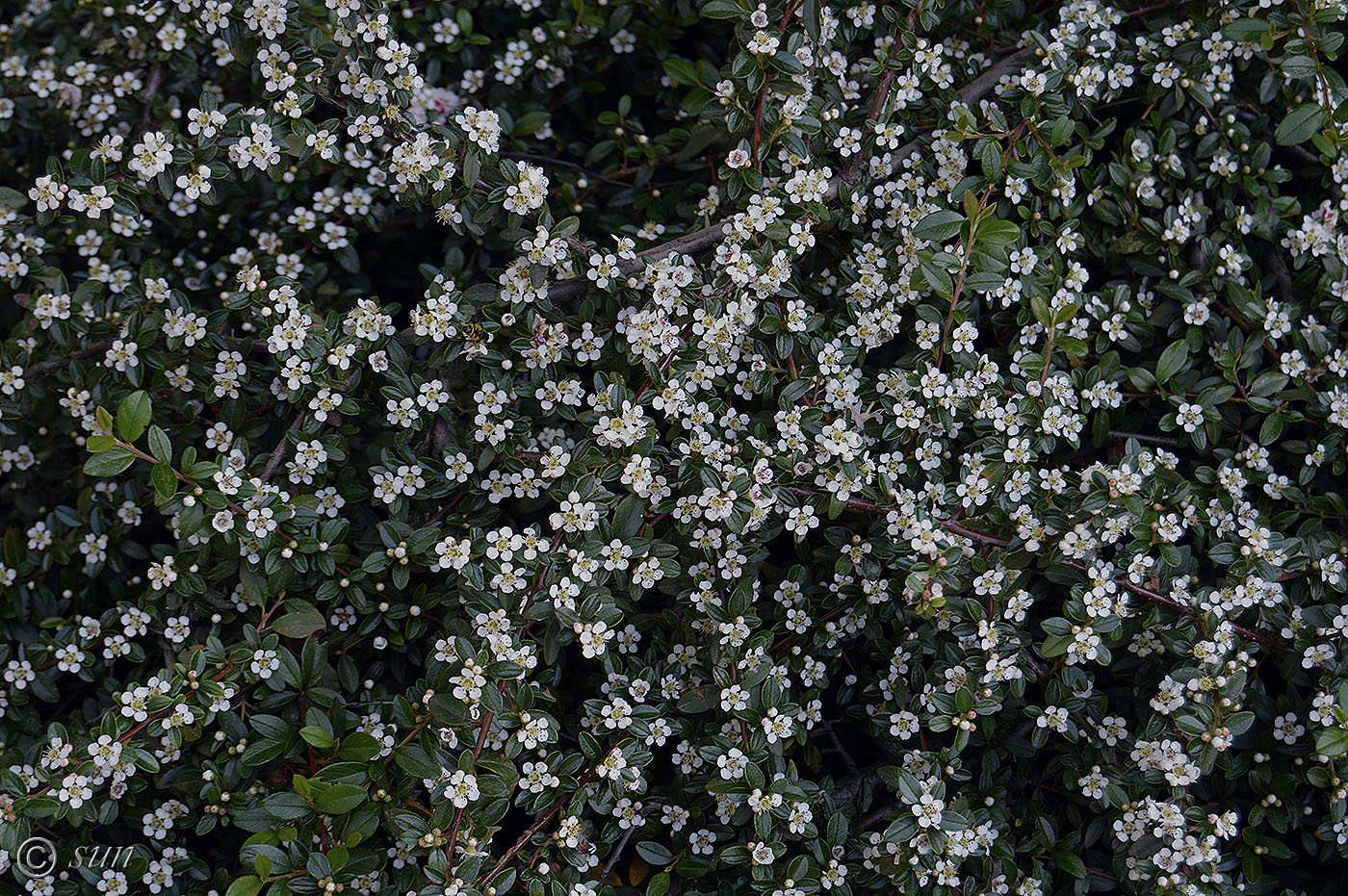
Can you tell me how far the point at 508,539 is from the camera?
6.37 ft

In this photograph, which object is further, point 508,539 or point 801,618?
point 801,618

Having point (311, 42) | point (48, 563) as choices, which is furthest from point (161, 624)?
point (311, 42)

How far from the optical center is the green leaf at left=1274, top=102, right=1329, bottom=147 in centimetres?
225

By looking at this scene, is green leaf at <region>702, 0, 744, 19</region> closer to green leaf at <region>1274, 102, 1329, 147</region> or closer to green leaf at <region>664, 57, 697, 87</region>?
green leaf at <region>664, 57, 697, 87</region>

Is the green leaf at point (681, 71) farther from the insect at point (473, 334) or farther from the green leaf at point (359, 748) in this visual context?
the green leaf at point (359, 748)

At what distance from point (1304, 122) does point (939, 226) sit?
2.87ft

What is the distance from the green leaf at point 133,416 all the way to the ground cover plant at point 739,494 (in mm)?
10

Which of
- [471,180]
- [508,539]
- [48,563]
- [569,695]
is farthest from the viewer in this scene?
[48,563]

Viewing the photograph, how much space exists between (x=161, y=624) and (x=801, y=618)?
1373mm

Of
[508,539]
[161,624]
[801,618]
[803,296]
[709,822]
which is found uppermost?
[803,296]

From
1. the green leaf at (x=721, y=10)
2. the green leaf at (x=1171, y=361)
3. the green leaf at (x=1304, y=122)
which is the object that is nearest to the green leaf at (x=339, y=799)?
the green leaf at (x=721, y=10)

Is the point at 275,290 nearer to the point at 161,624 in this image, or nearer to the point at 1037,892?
the point at 161,624
